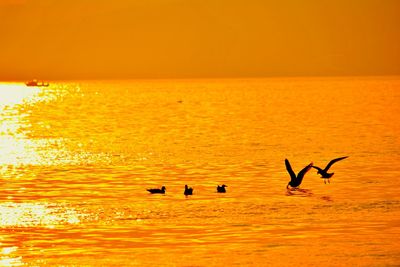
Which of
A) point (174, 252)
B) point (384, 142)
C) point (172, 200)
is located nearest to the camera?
point (174, 252)

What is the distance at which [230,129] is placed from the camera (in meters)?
86.6

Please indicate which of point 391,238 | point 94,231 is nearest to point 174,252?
point 94,231

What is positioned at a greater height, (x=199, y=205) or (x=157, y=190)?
(x=157, y=190)

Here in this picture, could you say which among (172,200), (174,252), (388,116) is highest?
(388,116)

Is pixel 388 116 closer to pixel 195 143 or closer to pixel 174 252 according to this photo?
pixel 195 143

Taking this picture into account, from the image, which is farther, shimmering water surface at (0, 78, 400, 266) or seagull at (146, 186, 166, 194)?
seagull at (146, 186, 166, 194)

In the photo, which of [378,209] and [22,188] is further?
[22,188]

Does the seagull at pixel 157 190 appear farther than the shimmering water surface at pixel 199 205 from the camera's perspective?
Yes

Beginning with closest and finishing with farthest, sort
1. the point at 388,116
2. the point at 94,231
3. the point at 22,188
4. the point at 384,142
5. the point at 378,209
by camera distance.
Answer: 1. the point at 94,231
2. the point at 378,209
3. the point at 22,188
4. the point at 384,142
5. the point at 388,116

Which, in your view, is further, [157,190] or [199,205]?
[157,190]

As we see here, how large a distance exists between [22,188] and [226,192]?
861 cm

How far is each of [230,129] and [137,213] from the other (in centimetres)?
5347

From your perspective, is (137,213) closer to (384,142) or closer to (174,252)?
(174,252)

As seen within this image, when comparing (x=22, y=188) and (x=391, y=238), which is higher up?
(x=22, y=188)
